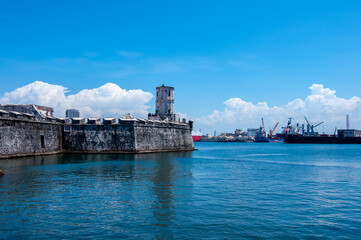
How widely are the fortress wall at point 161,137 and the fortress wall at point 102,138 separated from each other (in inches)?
43.8

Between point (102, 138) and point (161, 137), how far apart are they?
29.7 feet

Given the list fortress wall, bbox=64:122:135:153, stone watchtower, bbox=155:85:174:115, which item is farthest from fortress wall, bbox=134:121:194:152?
stone watchtower, bbox=155:85:174:115

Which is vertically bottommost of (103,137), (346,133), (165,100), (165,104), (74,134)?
(346,133)

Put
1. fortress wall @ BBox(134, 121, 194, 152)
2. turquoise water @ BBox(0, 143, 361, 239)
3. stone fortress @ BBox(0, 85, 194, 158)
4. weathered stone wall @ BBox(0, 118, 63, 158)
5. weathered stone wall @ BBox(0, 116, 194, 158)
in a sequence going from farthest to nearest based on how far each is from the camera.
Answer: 1. fortress wall @ BBox(134, 121, 194, 152)
2. weathered stone wall @ BBox(0, 116, 194, 158)
3. stone fortress @ BBox(0, 85, 194, 158)
4. weathered stone wall @ BBox(0, 118, 63, 158)
5. turquoise water @ BBox(0, 143, 361, 239)

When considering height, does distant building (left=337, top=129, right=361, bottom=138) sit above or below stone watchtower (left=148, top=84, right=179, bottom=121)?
below

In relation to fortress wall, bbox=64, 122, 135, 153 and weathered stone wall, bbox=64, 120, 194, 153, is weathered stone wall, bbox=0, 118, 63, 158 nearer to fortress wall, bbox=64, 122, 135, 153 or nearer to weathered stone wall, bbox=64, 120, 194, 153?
weathered stone wall, bbox=64, 120, 194, 153

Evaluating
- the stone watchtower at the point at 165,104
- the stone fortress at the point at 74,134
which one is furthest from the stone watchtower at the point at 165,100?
the stone fortress at the point at 74,134

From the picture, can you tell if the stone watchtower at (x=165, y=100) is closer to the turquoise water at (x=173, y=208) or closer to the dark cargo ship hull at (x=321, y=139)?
the turquoise water at (x=173, y=208)

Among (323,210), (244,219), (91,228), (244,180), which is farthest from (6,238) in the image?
(244,180)

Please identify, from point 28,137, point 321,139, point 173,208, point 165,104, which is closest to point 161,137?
point 165,104

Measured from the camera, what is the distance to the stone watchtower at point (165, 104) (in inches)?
2090

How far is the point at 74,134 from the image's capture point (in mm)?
36656

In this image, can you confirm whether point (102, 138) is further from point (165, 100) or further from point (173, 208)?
point (173, 208)

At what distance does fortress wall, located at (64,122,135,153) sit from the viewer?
36406 millimetres
